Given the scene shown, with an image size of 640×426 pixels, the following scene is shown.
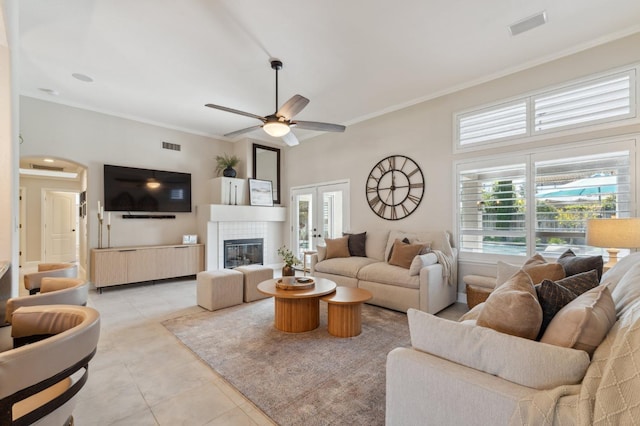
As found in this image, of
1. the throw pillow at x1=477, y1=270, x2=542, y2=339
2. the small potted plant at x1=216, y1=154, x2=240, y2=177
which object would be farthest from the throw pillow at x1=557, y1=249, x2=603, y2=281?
the small potted plant at x1=216, y1=154, x2=240, y2=177

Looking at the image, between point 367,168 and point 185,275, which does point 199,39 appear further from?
point 185,275

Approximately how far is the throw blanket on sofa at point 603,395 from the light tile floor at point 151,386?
1441mm

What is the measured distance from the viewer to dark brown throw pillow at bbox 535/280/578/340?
4.29 feet

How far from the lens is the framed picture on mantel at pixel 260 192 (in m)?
6.47

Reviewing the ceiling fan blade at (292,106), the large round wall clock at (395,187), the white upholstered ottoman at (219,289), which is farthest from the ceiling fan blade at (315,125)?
the white upholstered ottoman at (219,289)

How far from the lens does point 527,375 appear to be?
108cm

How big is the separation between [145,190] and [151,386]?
4202 mm

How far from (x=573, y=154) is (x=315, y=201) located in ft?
13.8

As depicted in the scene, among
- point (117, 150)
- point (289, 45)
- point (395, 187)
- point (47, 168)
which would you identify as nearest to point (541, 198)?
point (395, 187)

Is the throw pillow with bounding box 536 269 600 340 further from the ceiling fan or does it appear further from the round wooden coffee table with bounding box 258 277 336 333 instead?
the ceiling fan

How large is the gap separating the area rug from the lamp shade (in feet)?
6.39

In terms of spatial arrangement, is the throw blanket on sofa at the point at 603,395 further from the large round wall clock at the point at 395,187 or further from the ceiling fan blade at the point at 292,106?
the large round wall clock at the point at 395,187

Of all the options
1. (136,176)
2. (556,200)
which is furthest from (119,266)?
(556,200)

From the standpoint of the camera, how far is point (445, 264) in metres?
3.84
